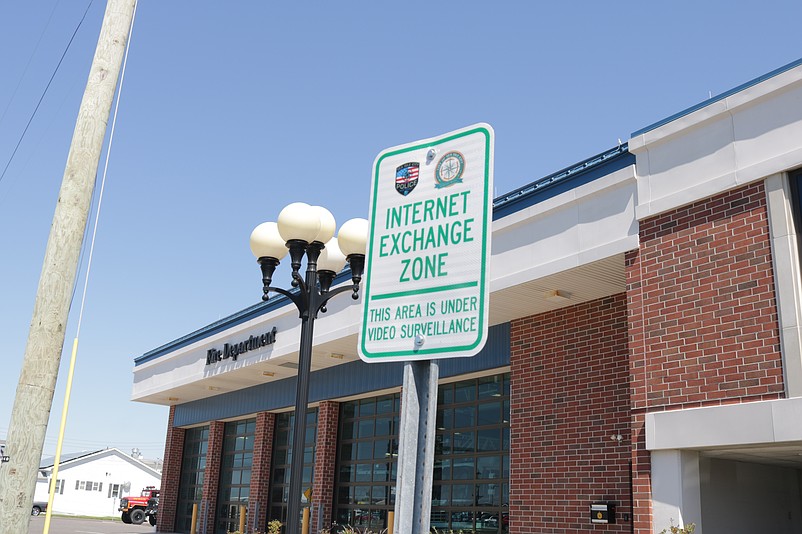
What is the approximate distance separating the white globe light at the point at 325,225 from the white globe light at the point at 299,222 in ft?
0.15

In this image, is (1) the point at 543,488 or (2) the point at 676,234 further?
(1) the point at 543,488

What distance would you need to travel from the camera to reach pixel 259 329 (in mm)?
21469

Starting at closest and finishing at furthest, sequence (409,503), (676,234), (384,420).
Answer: (409,503) → (676,234) → (384,420)

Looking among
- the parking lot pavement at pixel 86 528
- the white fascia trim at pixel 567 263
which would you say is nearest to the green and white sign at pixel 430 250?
the white fascia trim at pixel 567 263

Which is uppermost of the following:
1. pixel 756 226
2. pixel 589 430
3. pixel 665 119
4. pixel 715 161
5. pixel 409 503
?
pixel 665 119

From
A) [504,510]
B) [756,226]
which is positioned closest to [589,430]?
[504,510]

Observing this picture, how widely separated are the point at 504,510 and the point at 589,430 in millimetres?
3282

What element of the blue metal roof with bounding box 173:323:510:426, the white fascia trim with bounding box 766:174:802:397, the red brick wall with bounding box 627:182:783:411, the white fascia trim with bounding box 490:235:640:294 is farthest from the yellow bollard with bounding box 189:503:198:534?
the white fascia trim with bounding box 766:174:802:397

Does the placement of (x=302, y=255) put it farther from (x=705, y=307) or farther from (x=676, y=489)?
(x=676, y=489)

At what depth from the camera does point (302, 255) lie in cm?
959

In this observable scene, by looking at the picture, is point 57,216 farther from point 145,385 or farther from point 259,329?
point 145,385

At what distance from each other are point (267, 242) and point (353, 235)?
1.12 meters

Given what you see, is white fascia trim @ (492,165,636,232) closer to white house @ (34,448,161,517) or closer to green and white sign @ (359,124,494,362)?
green and white sign @ (359,124,494,362)

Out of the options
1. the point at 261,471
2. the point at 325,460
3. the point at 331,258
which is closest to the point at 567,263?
the point at 331,258
